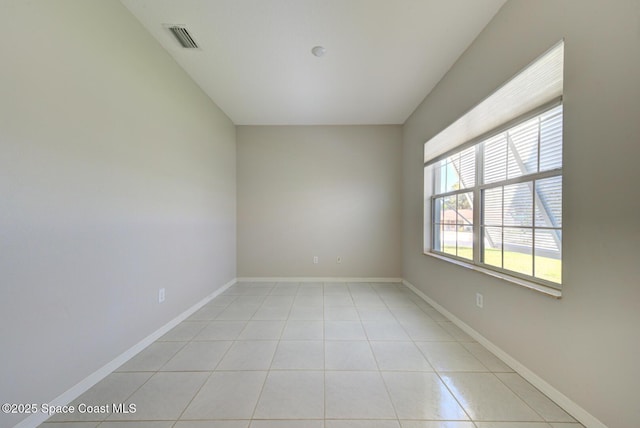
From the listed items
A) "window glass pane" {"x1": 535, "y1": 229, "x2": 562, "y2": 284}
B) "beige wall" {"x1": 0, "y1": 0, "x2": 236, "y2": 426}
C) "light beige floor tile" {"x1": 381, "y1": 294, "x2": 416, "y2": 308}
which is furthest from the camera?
"light beige floor tile" {"x1": 381, "y1": 294, "x2": 416, "y2": 308}

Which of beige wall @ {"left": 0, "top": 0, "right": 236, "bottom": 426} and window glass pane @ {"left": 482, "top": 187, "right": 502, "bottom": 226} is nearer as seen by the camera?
beige wall @ {"left": 0, "top": 0, "right": 236, "bottom": 426}

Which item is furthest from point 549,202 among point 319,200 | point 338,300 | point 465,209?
point 319,200

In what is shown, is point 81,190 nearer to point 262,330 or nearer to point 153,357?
point 153,357

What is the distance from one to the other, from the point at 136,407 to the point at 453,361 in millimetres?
2180

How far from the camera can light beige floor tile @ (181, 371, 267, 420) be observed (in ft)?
4.20

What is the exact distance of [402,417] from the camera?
1.26m

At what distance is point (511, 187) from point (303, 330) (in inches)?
89.8

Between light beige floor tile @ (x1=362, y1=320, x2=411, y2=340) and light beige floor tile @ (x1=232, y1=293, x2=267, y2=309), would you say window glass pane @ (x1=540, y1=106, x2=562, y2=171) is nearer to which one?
A: light beige floor tile @ (x1=362, y1=320, x2=411, y2=340)

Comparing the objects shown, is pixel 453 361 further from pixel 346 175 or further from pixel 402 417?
pixel 346 175

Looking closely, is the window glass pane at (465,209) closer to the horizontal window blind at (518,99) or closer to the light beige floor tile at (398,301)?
the horizontal window blind at (518,99)

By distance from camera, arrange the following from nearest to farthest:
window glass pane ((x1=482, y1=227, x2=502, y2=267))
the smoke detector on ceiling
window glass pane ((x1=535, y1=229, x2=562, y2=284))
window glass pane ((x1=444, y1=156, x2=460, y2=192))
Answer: window glass pane ((x1=535, y1=229, x2=562, y2=284))
the smoke detector on ceiling
window glass pane ((x1=482, y1=227, x2=502, y2=267))
window glass pane ((x1=444, y1=156, x2=460, y2=192))

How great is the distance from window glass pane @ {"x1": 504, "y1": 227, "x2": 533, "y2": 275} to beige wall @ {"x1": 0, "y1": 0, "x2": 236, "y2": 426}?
10.1 feet

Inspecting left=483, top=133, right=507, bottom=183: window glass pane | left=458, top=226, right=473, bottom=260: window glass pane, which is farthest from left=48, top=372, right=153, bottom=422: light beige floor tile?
→ left=483, top=133, right=507, bottom=183: window glass pane

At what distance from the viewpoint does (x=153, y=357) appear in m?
1.78
